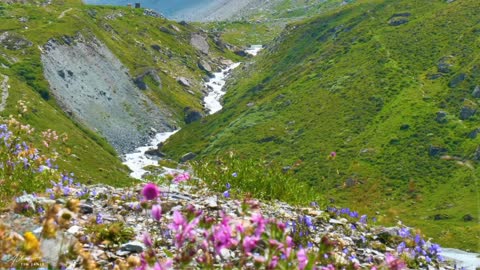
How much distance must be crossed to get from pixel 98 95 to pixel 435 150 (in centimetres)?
10902

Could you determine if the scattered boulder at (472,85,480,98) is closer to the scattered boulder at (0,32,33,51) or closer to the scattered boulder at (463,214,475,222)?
the scattered boulder at (463,214,475,222)

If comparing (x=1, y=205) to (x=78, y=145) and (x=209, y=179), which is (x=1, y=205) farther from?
(x=78, y=145)

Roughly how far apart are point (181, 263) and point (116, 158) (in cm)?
14668

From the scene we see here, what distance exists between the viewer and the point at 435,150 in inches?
5635

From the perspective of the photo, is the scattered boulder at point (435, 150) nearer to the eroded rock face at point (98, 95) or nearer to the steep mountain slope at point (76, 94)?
the steep mountain slope at point (76, 94)

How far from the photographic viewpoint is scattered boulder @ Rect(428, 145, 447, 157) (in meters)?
142

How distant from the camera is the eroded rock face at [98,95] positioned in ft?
534

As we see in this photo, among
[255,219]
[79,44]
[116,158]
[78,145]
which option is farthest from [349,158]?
[255,219]

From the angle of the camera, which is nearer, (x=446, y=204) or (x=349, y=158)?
(x=446, y=204)

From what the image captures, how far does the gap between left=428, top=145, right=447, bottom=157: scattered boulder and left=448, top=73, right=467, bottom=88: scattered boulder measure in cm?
2936

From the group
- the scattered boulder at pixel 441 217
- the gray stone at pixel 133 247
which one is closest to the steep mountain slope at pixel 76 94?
the scattered boulder at pixel 441 217

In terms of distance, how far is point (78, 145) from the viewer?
13788cm

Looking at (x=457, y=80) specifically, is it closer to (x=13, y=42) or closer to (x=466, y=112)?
(x=466, y=112)

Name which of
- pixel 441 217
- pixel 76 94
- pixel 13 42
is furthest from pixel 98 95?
pixel 441 217
